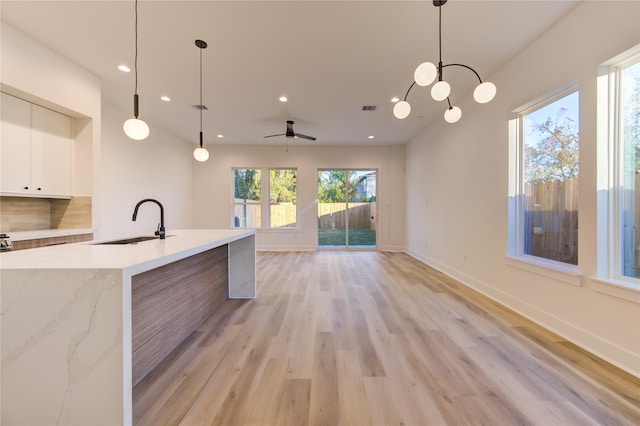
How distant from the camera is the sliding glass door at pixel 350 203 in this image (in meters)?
7.08

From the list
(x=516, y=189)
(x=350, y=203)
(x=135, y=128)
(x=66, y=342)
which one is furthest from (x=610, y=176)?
(x=350, y=203)

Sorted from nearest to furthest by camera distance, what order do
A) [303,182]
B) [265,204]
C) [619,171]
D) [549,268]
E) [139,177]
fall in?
[619,171], [549,268], [139,177], [303,182], [265,204]

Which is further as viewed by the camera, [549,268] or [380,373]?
[549,268]

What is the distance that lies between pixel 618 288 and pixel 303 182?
5.93 m

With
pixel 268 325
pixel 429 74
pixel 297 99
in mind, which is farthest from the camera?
pixel 297 99

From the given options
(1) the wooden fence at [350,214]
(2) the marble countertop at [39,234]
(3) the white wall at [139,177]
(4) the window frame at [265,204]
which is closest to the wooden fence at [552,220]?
(1) the wooden fence at [350,214]

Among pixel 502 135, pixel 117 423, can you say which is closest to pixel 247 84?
pixel 502 135

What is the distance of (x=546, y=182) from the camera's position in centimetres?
268

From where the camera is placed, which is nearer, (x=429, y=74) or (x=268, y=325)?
(x=429, y=74)

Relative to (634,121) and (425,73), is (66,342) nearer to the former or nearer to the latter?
(425,73)

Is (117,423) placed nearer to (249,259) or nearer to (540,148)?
(249,259)

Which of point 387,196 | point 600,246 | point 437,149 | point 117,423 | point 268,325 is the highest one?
point 437,149

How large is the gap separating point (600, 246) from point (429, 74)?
1942 millimetres

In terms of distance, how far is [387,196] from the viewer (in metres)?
6.93
